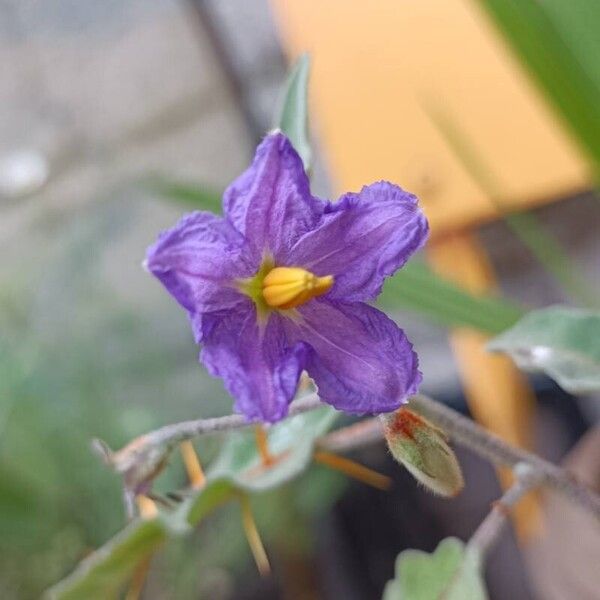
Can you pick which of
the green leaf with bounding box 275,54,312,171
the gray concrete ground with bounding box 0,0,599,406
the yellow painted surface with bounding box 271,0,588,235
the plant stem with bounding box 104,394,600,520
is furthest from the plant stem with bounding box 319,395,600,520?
the gray concrete ground with bounding box 0,0,599,406

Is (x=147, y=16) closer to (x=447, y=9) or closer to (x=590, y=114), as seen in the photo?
(x=447, y=9)

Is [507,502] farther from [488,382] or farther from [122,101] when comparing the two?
[122,101]

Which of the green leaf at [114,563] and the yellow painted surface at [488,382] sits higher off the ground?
the green leaf at [114,563]

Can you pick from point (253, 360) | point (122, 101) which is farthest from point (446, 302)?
point (122, 101)

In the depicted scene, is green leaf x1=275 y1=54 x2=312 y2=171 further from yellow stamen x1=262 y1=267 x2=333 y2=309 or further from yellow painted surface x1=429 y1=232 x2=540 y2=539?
yellow painted surface x1=429 y1=232 x2=540 y2=539

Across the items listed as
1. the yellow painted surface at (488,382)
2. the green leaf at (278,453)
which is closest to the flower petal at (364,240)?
the green leaf at (278,453)

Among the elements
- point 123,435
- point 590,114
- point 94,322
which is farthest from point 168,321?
point 590,114

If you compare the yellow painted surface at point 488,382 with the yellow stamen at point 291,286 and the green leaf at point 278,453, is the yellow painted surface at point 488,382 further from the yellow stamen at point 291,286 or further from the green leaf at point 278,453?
the yellow stamen at point 291,286
